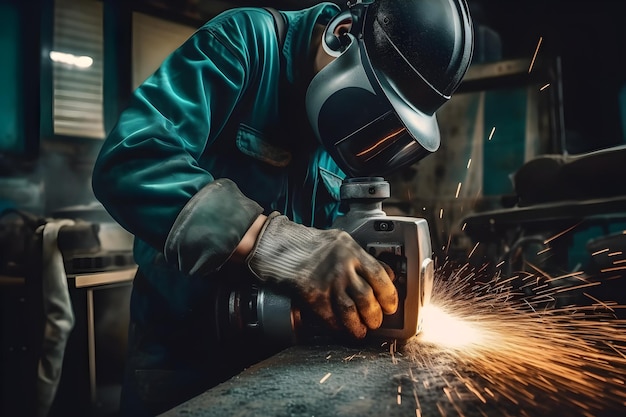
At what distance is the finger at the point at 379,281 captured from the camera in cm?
111

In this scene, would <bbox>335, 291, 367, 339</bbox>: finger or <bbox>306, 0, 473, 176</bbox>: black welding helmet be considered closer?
<bbox>335, 291, 367, 339</bbox>: finger

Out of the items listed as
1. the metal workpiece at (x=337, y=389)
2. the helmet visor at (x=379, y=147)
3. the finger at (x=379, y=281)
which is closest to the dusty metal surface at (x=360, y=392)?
the metal workpiece at (x=337, y=389)

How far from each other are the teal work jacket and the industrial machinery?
0.33 ft

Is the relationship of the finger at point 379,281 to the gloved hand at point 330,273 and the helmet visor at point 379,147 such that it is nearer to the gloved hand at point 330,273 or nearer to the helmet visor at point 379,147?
the gloved hand at point 330,273

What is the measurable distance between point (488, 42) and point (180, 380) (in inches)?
154

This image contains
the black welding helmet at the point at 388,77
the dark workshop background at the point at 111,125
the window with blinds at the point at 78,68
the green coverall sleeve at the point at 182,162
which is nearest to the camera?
the green coverall sleeve at the point at 182,162

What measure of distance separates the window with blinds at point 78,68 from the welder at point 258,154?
1258 mm

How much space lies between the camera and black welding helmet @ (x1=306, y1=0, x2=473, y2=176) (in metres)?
1.22

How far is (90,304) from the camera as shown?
2.32 metres

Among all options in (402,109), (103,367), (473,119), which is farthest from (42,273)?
(473,119)

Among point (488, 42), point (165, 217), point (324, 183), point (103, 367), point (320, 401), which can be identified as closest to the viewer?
point (320, 401)

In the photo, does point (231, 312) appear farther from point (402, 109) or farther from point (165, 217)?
point (402, 109)

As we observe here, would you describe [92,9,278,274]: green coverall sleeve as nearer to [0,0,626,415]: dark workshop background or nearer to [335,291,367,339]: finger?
[335,291,367,339]: finger

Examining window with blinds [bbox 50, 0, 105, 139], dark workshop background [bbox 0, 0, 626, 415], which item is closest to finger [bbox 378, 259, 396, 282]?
dark workshop background [bbox 0, 0, 626, 415]
